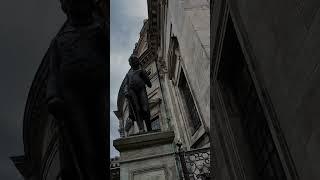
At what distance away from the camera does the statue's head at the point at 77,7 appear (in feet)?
9.41

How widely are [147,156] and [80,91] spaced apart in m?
4.76

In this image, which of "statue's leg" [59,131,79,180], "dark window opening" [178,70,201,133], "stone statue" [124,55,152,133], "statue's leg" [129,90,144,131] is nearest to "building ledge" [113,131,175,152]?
"stone statue" [124,55,152,133]

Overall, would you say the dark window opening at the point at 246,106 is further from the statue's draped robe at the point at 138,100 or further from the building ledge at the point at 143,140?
the statue's draped robe at the point at 138,100

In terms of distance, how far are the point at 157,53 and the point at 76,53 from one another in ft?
68.6

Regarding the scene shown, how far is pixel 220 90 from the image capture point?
27.0 feet

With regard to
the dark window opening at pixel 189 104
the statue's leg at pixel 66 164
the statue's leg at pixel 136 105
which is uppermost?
the dark window opening at pixel 189 104

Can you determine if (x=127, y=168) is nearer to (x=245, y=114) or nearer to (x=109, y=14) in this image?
(x=245, y=114)

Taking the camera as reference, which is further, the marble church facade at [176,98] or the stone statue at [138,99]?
the stone statue at [138,99]

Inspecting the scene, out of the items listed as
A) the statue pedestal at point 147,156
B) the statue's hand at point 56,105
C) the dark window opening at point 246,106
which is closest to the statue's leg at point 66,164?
the statue's hand at point 56,105

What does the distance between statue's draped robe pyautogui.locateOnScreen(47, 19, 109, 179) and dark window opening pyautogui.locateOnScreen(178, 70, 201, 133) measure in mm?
12281

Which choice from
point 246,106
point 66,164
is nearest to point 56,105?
point 66,164

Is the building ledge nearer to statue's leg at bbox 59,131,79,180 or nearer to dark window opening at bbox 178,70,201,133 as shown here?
Result: statue's leg at bbox 59,131,79,180

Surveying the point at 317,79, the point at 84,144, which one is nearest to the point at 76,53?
the point at 84,144

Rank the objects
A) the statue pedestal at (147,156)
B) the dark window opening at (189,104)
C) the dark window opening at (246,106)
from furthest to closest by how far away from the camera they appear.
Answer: the dark window opening at (189,104), the statue pedestal at (147,156), the dark window opening at (246,106)
